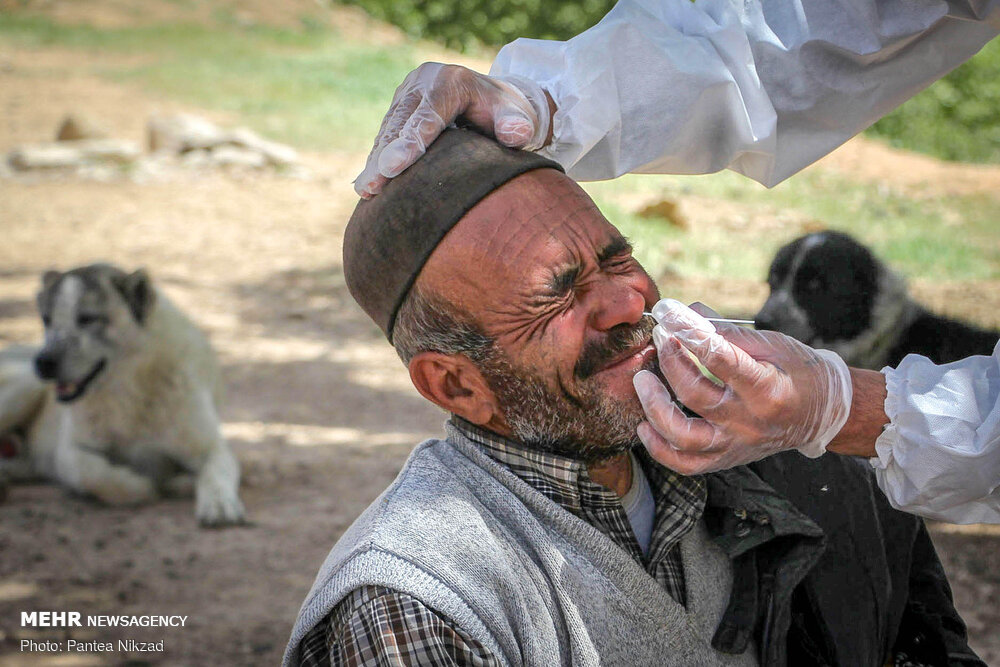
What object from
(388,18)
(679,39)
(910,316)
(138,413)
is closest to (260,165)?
(138,413)

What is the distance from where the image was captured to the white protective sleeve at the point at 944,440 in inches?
80.2

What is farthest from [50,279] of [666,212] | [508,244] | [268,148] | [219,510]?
[268,148]

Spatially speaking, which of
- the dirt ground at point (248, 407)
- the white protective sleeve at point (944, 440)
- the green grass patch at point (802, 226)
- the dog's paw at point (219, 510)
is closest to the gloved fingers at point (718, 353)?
the white protective sleeve at point (944, 440)

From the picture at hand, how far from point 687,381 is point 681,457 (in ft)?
0.54

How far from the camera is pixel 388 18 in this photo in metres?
27.3

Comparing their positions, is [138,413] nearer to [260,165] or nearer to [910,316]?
[910,316]

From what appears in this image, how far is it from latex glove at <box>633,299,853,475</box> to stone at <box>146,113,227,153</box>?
1338cm

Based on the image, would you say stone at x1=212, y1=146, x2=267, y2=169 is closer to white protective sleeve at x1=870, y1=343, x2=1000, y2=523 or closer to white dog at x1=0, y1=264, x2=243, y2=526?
white dog at x1=0, y1=264, x2=243, y2=526

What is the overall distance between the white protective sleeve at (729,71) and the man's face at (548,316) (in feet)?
1.43

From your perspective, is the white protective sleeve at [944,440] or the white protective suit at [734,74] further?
the white protective suit at [734,74]

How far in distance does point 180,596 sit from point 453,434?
278 cm

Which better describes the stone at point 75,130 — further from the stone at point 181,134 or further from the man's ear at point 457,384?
the man's ear at point 457,384

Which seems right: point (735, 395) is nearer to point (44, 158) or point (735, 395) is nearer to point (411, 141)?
point (411, 141)

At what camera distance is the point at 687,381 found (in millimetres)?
1992
